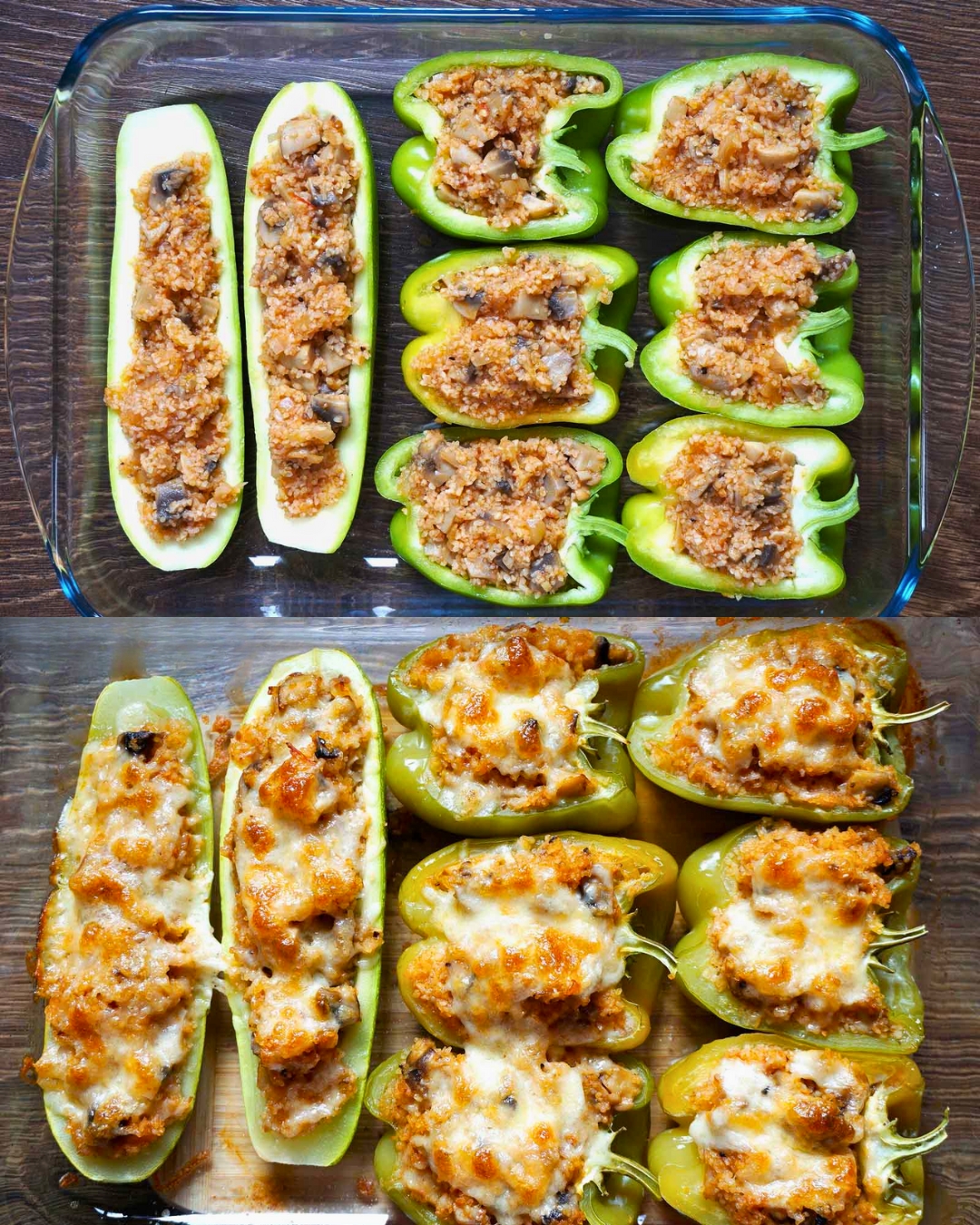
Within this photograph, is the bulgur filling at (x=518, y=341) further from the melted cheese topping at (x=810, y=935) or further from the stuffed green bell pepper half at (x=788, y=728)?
the melted cheese topping at (x=810, y=935)

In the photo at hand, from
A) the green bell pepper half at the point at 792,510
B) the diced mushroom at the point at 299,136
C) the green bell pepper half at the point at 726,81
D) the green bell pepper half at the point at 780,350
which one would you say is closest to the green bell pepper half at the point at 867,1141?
the green bell pepper half at the point at 792,510

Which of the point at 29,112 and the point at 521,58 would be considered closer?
the point at 521,58

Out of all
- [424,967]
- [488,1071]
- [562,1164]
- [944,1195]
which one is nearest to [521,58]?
[424,967]

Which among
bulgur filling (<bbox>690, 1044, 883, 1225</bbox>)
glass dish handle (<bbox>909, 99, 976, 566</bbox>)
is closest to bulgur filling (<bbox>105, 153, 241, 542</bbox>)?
glass dish handle (<bbox>909, 99, 976, 566</bbox>)

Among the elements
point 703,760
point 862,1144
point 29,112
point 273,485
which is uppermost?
point 29,112

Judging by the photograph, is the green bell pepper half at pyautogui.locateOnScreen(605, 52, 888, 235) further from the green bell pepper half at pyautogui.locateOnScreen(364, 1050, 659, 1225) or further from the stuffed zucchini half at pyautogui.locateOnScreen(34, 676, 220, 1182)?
the green bell pepper half at pyautogui.locateOnScreen(364, 1050, 659, 1225)

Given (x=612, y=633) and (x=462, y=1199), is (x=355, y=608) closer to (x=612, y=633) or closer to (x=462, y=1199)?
(x=612, y=633)
